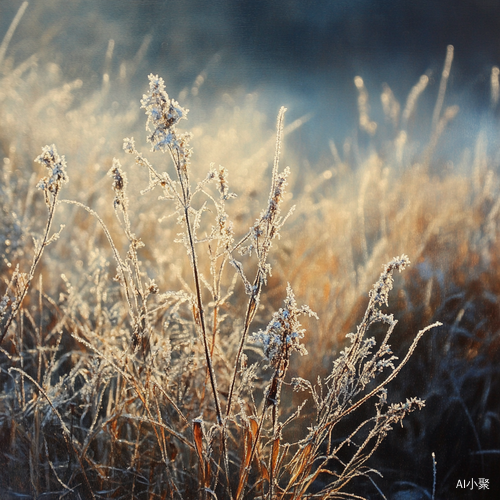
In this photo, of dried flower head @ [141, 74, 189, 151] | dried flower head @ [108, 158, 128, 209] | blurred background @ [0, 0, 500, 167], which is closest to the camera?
dried flower head @ [141, 74, 189, 151]

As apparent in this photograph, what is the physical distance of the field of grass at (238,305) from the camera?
40.4 inches

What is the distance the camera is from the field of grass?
3.37ft

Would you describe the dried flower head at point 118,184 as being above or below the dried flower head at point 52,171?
below

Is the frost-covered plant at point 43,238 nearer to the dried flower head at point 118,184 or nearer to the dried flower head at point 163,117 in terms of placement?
the dried flower head at point 118,184

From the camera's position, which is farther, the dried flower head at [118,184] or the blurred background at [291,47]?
the blurred background at [291,47]

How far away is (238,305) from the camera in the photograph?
124cm

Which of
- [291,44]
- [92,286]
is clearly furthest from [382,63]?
[92,286]

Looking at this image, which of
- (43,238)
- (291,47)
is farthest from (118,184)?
(291,47)

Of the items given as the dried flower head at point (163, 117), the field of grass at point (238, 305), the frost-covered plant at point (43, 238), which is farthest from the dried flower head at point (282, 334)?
the frost-covered plant at point (43, 238)

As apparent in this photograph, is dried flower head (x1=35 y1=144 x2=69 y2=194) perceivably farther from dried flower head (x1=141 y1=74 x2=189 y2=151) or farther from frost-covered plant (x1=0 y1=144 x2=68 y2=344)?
dried flower head (x1=141 y1=74 x2=189 y2=151)

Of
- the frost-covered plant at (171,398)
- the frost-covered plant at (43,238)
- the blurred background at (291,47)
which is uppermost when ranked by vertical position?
the blurred background at (291,47)

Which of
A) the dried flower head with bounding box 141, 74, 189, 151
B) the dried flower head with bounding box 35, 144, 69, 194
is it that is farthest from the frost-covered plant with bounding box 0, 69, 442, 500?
the dried flower head with bounding box 141, 74, 189, 151

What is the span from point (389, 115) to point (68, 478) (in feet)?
4.66

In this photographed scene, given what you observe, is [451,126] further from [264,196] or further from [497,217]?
[264,196]
